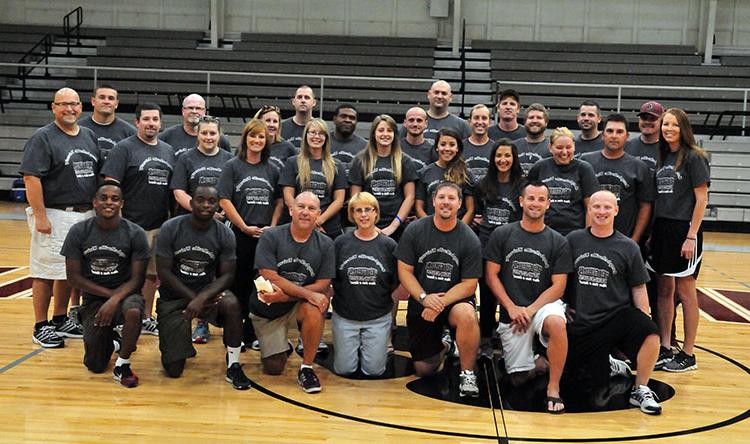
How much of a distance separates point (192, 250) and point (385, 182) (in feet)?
4.68

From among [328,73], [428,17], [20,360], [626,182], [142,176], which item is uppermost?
[428,17]

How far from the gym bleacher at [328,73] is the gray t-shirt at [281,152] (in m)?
7.90

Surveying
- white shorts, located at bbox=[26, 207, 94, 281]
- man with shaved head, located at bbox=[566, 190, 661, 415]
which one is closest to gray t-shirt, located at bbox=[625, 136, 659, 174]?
man with shaved head, located at bbox=[566, 190, 661, 415]

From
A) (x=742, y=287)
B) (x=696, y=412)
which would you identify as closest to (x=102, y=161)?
(x=696, y=412)

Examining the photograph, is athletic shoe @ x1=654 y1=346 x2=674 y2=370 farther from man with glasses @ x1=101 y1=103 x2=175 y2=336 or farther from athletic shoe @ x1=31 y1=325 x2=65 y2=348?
athletic shoe @ x1=31 y1=325 x2=65 y2=348

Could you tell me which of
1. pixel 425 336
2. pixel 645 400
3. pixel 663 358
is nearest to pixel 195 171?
pixel 425 336

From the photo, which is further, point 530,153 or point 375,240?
point 530,153

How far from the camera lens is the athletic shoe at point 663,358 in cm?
520

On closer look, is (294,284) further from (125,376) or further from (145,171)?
(145,171)

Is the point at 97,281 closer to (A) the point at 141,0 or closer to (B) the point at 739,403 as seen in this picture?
(B) the point at 739,403

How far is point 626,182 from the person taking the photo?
17.3ft

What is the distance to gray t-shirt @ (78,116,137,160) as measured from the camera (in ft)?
18.9

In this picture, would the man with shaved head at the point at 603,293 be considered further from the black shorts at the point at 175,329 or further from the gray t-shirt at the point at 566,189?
the black shorts at the point at 175,329

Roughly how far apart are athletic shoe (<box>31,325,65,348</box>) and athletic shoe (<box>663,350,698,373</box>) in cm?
404
